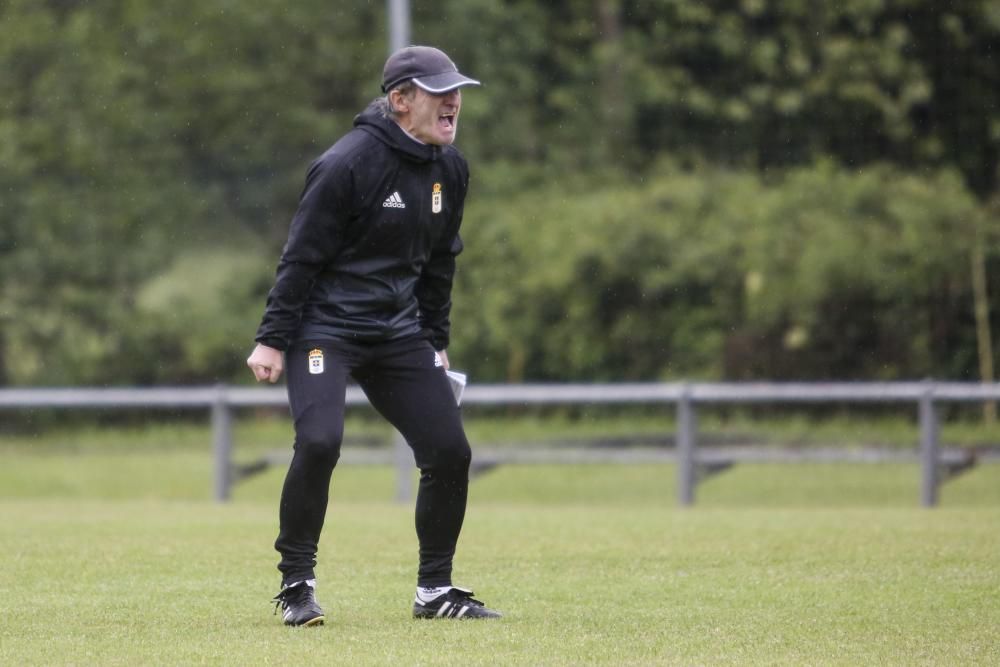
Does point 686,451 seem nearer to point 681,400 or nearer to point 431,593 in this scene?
point 681,400

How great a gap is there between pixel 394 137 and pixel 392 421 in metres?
1.04

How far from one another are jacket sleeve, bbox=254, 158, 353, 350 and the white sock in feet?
3.41

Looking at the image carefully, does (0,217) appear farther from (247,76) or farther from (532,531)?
(532,531)

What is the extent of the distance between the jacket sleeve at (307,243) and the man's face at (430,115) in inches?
12.4

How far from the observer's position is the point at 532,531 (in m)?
9.94

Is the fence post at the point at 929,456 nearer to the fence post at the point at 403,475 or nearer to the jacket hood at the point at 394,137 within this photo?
the fence post at the point at 403,475

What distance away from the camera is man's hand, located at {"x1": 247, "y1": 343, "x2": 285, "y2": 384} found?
19.6 ft

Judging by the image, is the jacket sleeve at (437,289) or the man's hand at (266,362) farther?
the jacket sleeve at (437,289)

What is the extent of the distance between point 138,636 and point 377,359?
129 centimetres

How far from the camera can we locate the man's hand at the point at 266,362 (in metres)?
5.98

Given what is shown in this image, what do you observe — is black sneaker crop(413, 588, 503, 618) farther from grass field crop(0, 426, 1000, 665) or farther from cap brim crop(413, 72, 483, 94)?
cap brim crop(413, 72, 483, 94)

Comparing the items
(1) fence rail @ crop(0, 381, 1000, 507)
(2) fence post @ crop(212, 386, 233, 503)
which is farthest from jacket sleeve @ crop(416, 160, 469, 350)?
(2) fence post @ crop(212, 386, 233, 503)

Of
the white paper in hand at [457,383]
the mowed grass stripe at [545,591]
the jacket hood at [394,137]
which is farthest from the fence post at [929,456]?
the jacket hood at [394,137]

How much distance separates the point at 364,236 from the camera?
20.1ft
